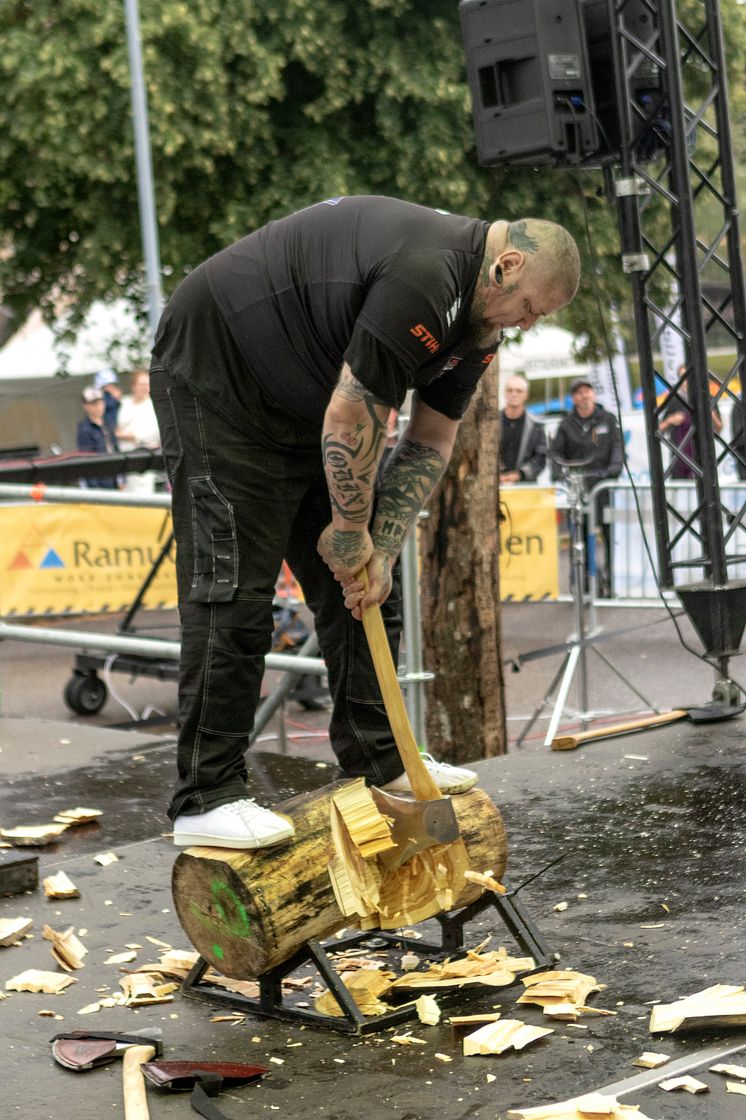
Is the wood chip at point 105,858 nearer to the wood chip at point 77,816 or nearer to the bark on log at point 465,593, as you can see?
the wood chip at point 77,816

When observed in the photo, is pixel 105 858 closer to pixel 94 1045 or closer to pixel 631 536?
pixel 94 1045

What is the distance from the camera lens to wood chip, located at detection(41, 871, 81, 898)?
13.0ft

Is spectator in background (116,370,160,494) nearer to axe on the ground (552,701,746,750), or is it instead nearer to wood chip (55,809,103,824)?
axe on the ground (552,701,746,750)

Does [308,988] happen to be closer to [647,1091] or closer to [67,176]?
[647,1091]

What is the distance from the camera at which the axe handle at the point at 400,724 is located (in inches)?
128

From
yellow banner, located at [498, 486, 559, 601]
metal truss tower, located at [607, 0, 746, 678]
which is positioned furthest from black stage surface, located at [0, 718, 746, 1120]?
yellow banner, located at [498, 486, 559, 601]

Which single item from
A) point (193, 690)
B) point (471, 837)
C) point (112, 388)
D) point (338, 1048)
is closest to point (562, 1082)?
point (338, 1048)

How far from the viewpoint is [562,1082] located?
2711 millimetres

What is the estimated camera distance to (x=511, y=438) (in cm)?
1297

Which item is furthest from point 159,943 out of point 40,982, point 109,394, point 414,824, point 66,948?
point 109,394

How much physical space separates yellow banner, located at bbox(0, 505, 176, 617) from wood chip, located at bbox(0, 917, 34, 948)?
5.83 m

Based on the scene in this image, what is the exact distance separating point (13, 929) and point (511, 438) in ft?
32.1

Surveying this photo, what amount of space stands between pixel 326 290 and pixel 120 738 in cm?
330

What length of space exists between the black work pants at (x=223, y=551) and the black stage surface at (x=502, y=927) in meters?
0.57
